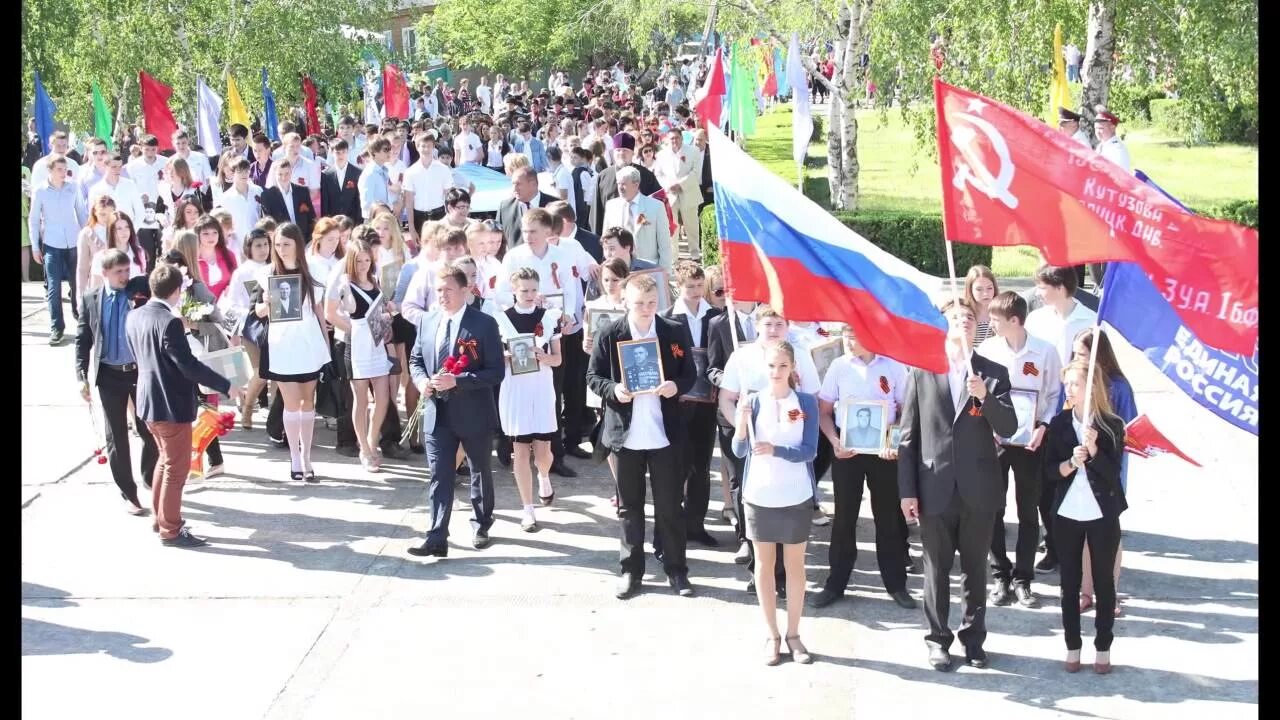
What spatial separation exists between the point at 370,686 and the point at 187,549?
2.56 metres

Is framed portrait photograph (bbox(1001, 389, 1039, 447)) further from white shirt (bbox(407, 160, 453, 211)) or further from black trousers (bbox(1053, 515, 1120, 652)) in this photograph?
white shirt (bbox(407, 160, 453, 211))

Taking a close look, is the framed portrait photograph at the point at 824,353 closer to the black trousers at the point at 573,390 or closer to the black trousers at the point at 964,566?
the black trousers at the point at 964,566

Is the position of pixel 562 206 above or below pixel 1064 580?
above

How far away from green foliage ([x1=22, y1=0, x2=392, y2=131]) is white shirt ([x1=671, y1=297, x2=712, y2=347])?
1869 cm

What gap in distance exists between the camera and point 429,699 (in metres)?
7.04


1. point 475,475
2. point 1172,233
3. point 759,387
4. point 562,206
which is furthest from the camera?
point 562,206

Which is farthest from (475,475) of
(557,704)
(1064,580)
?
(1064,580)

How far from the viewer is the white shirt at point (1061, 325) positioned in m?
8.49

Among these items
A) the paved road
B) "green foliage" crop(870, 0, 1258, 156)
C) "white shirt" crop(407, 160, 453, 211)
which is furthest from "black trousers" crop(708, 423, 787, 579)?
"green foliage" crop(870, 0, 1258, 156)

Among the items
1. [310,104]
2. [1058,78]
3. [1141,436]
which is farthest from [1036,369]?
[310,104]

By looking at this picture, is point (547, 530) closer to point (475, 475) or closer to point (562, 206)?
point (475, 475)

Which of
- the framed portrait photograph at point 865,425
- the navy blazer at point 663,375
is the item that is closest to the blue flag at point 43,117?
the navy blazer at point 663,375

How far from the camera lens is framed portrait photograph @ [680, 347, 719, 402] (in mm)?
8938

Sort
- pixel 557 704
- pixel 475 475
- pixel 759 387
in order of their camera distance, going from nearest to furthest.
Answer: pixel 557 704 → pixel 759 387 → pixel 475 475
